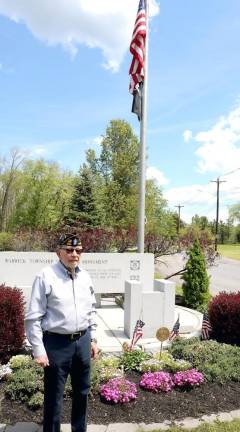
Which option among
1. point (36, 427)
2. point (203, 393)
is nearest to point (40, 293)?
point (36, 427)

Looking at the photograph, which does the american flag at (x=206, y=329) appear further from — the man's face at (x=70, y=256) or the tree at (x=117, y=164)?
the tree at (x=117, y=164)

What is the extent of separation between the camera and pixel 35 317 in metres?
3.48

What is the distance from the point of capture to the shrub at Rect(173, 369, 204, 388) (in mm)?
5086

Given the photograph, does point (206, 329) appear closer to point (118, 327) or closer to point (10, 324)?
point (118, 327)

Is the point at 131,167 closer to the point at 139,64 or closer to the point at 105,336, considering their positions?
the point at 139,64

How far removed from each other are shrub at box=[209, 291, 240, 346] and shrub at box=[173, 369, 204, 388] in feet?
6.05

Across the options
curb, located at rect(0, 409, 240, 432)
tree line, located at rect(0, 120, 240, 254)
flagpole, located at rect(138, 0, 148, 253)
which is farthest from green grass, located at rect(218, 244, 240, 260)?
curb, located at rect(0, 409, 240, 432)

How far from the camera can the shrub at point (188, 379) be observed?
16.7 feet

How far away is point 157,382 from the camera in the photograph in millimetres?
5031

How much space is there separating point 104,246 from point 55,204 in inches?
928

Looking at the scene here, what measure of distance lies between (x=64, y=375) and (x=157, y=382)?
5.83 ft

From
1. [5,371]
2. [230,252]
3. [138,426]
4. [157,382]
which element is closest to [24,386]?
[5,371]

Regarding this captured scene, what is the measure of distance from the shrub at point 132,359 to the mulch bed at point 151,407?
64cm

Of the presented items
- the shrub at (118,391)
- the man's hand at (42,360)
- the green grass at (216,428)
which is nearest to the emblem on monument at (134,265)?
the shrub at (118,391)
